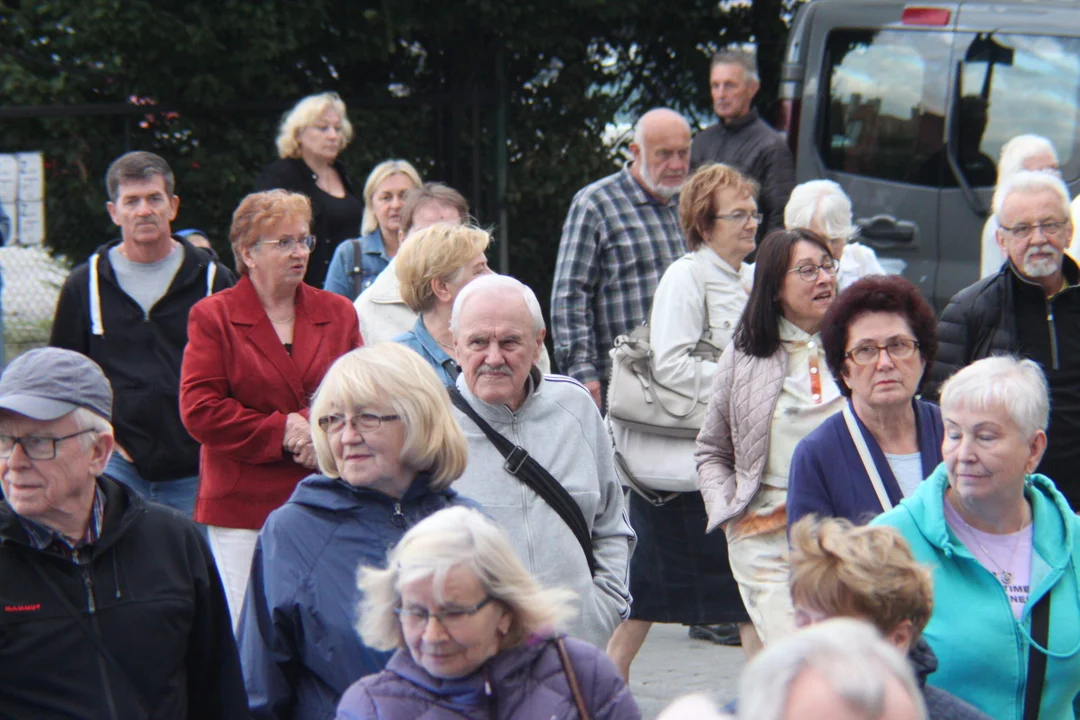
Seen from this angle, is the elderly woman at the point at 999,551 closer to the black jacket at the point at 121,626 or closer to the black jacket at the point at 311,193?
the black jacket at the point at 121,626

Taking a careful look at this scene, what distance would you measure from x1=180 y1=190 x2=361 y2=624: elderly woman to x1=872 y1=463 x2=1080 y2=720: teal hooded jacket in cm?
226

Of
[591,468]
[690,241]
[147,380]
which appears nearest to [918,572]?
[591,468]

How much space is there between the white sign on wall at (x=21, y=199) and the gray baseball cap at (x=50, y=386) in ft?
13.4

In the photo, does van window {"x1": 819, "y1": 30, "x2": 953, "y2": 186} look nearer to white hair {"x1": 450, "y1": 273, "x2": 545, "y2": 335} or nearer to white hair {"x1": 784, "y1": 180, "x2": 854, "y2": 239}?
white hair {"x1": 784, "y1": 180, "x2": 854, "y2": 239}

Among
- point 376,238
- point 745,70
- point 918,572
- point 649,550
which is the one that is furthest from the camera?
point 745,70

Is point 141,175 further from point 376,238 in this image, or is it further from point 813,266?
point 813,266

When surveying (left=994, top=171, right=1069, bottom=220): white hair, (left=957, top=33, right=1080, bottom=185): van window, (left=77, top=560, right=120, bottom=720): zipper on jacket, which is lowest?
(left=77, top=560, right=120, bottom=720): zipper on jacket

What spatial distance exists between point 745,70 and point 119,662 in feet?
19.7

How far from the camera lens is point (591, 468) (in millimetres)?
4367

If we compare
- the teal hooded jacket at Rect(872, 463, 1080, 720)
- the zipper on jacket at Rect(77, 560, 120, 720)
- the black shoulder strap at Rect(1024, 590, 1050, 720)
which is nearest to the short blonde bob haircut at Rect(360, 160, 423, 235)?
the teal hooded jacket at Rect(872, 463, 1080, 720)

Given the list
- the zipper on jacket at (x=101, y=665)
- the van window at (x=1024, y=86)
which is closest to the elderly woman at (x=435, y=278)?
the zipper on jacket at (x=101, y=665)

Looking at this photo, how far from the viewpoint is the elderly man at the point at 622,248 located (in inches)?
277

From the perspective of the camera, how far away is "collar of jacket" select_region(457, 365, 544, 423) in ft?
14.2

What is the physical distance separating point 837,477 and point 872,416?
0.76ft
